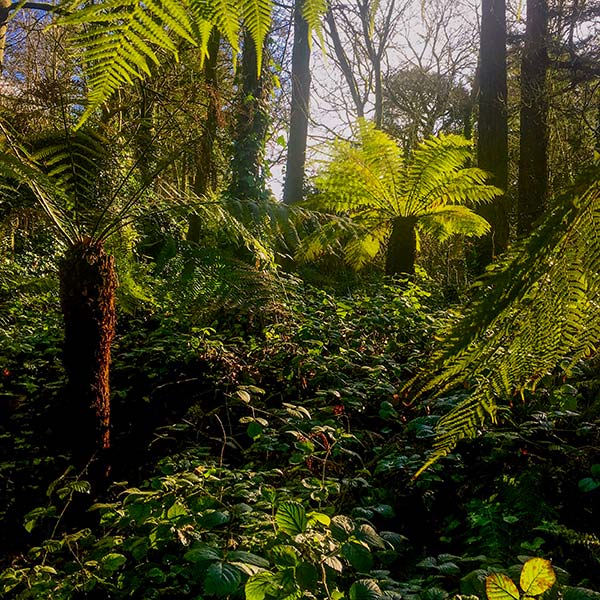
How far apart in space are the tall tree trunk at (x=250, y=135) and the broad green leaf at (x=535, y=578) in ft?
15.0

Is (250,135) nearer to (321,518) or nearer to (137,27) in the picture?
(321,518)

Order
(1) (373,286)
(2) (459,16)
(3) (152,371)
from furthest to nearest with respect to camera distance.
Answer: (2) (459,16) → (1) (373,286) → (3) (152,371)

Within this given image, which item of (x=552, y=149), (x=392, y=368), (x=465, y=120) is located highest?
(x=465, y=120)

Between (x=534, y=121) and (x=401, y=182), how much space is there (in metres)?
2.59

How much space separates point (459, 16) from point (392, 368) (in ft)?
37.9

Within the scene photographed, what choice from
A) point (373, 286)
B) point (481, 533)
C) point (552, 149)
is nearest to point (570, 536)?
point (481, 533)

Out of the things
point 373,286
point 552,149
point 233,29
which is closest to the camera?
point 233,29

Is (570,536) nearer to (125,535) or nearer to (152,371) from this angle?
(125,535)

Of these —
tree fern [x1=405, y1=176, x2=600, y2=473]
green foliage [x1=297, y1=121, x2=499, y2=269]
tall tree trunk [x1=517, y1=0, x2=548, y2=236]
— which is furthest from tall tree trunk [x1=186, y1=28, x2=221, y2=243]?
tall tree trunk [x1=517, y1=0, x2=548, y2=236]

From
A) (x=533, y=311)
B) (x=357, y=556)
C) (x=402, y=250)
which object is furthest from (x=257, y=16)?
(x=402, y=250)

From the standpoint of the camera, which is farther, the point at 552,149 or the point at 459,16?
the point at 459,16

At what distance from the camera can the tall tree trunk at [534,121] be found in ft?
19.0

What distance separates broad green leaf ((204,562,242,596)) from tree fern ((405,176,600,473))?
0.66 m

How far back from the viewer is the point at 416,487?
6.01 feet
